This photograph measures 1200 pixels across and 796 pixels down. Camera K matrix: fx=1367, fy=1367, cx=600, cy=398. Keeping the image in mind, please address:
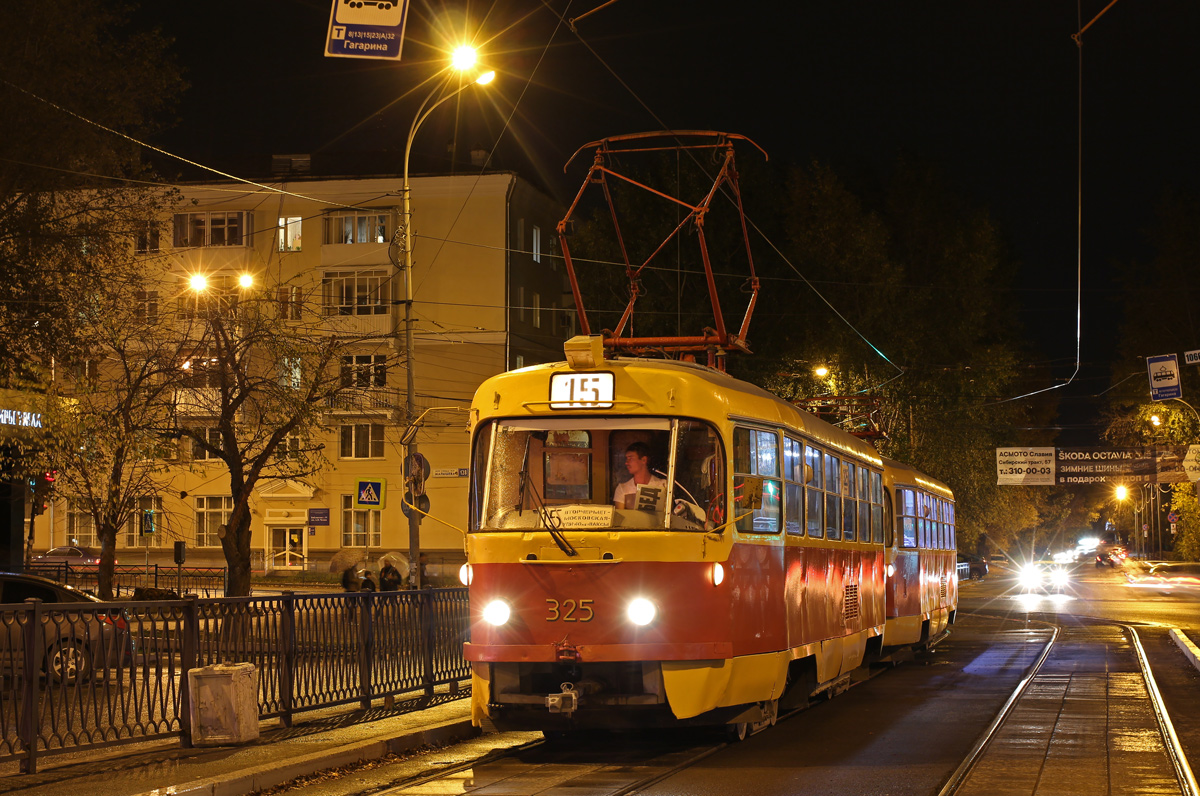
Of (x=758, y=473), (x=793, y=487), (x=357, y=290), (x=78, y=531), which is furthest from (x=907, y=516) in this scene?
(x=78, y=531)

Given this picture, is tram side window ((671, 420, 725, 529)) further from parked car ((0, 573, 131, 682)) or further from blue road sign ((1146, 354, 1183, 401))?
blue road sign ((1146, 354, 1183, 401))

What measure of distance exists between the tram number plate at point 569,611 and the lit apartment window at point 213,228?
49.6 metres

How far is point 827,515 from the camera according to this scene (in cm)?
1381

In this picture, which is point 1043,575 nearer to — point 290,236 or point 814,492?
point 290,236

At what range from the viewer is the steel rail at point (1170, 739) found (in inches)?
366

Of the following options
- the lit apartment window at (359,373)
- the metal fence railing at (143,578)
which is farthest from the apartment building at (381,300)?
the lit apartment window at (359,373)

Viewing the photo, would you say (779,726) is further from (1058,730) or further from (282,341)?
(282,341)

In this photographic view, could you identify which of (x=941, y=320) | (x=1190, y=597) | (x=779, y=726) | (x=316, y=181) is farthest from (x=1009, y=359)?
(x=779, y=726)

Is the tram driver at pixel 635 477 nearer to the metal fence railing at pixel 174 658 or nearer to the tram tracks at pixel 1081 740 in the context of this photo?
the tram tracks at pixel 1081 740

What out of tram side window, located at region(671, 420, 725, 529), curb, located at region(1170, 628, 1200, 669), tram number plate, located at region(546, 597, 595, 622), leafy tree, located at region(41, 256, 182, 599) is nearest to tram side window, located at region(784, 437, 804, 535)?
tram side window, located at region(671, 420, 725, 529)

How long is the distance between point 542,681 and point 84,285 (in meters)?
14.8

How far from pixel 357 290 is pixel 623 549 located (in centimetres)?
4733

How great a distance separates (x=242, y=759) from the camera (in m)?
10.2

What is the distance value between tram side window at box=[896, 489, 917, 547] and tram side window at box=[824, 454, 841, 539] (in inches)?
184
